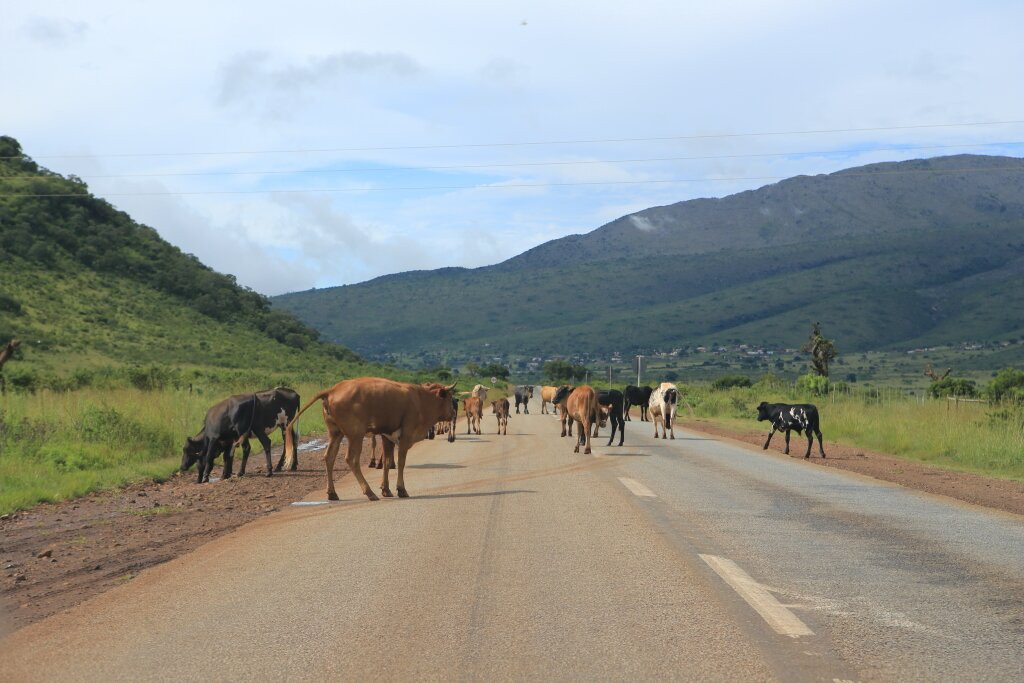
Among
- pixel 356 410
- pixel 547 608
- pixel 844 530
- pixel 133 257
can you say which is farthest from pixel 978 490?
pixel 133 257

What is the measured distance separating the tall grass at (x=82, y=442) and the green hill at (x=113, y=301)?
20.7 meters

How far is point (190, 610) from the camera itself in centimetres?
754

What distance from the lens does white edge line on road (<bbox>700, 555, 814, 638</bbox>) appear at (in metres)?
6.79

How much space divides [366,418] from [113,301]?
58.3 m

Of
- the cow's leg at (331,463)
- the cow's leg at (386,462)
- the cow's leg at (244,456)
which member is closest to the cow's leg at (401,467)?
the cow's leg at (386,462)

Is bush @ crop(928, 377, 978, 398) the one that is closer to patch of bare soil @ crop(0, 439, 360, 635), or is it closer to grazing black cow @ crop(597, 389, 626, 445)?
grazing black cow @ crop(597, 389, 626, 445)

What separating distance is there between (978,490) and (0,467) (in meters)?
16.0

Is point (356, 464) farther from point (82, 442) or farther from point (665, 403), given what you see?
point (665, 403)

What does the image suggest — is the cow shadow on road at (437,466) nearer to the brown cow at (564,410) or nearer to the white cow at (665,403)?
the brown cow at (564,410)

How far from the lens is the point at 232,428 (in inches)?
741

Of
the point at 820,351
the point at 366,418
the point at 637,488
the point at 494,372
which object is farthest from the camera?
the point at 494,372

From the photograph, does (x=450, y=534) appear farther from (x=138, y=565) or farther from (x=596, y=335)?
(x=596, y=335)

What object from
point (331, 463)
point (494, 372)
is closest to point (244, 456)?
point (331, 463)

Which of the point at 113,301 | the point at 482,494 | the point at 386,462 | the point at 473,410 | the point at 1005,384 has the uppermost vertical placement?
the point at 113,301
